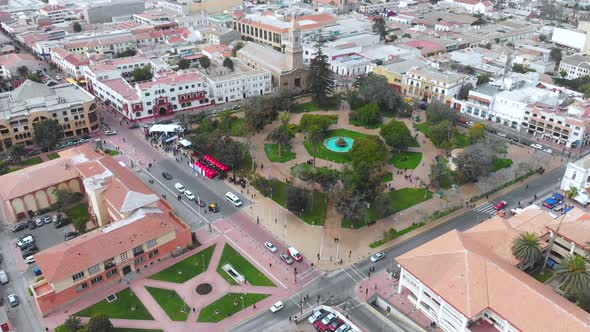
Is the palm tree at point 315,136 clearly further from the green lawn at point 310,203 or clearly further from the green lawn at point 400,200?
the green lawn at point 400,200

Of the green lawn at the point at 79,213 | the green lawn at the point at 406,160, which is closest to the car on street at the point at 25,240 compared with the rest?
the green lawn at the point at 79,213

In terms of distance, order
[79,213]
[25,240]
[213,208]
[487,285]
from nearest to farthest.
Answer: [487,285]
[25,240]
[79,213]
[213,208]

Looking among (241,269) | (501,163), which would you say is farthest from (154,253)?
(501,163)

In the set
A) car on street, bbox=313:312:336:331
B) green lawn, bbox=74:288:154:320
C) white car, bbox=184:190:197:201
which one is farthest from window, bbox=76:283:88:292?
car on street, bbox=313:312:336:331

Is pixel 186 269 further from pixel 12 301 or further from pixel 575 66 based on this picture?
pixel 575 66

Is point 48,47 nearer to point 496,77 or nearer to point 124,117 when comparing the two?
point 124,117

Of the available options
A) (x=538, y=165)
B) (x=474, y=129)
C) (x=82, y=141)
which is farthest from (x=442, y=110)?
(x=82, y=141)

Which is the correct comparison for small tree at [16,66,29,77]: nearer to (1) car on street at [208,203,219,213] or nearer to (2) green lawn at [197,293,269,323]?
(1) car on street at [208,203,219,213]
